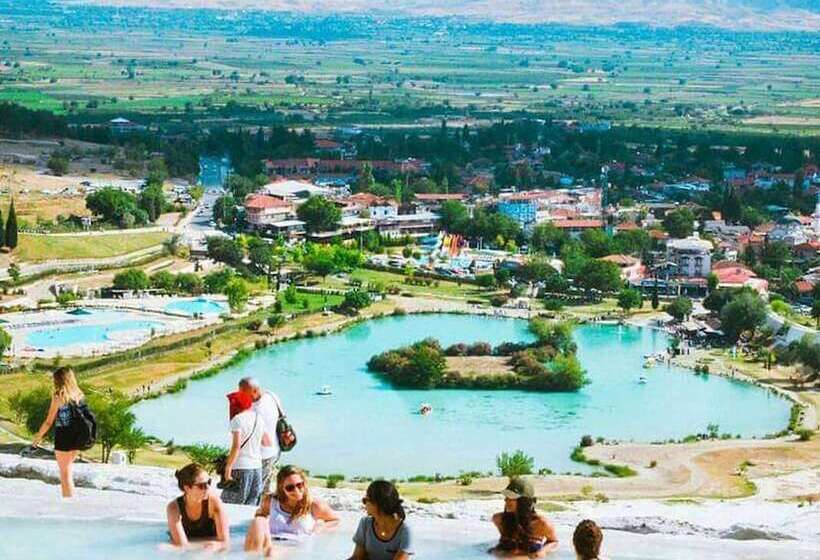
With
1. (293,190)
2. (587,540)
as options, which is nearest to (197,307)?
(293,190)

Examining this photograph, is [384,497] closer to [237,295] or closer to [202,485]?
[202,485]

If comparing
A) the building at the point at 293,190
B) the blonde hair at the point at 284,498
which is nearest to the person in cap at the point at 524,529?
the blonde hair at the point at 284,498

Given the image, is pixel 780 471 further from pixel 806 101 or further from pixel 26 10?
pixel 26 10

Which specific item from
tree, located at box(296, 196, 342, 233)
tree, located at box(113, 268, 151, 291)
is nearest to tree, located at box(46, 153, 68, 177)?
tree, located at box(296, 196, 342, 233)

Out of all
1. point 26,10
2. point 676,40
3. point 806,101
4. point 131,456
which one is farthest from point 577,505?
point 26,10

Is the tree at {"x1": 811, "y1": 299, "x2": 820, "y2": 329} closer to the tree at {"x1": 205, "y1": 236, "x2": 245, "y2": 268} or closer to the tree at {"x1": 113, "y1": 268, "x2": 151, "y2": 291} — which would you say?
the tree at {"x1": 205, "y1": 236, "x2": 245, "y2": 268}

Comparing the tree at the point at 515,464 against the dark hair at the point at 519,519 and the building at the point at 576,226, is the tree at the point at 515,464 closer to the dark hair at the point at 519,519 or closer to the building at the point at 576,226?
the dark hair at the point at 519,519
